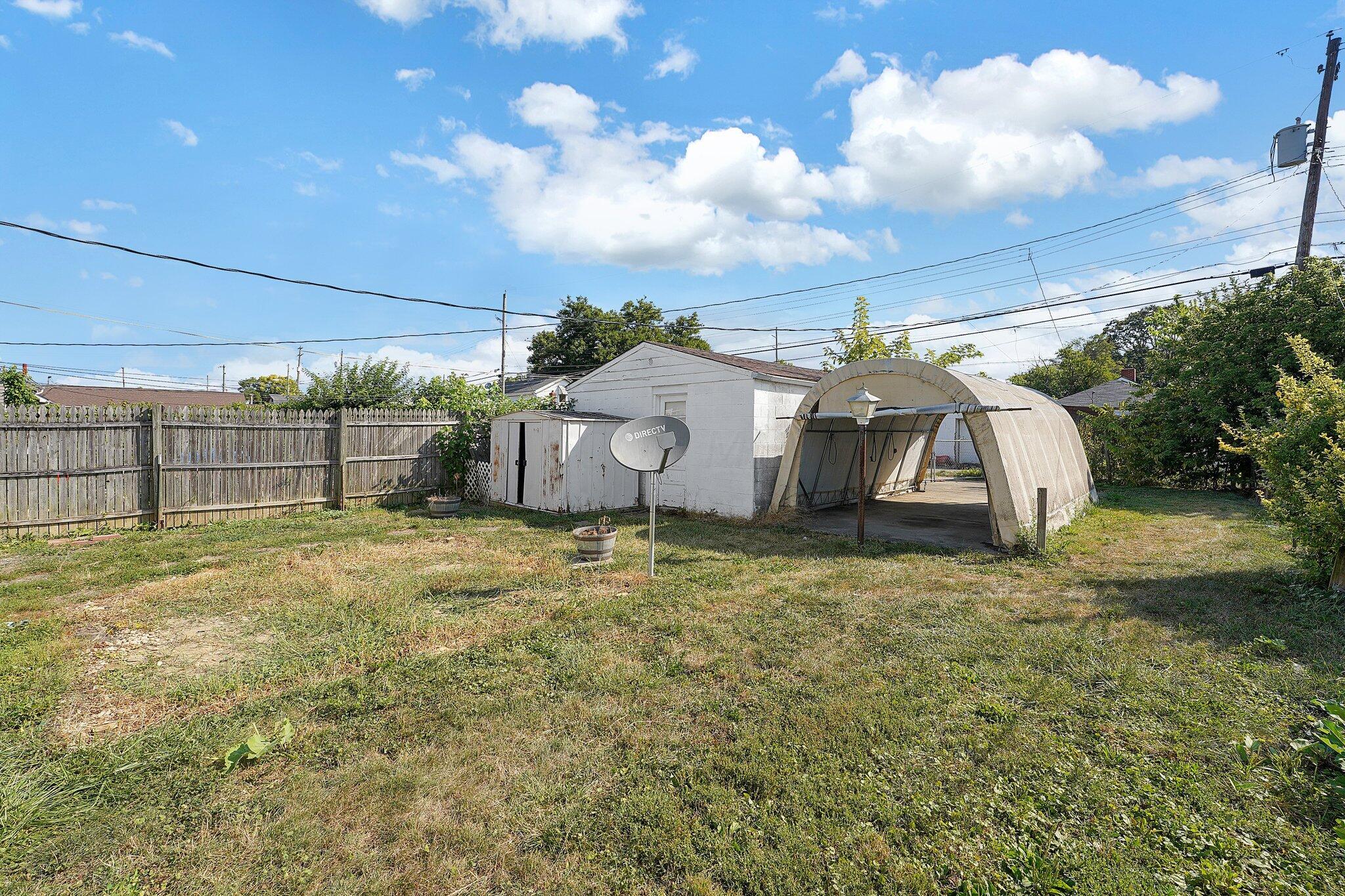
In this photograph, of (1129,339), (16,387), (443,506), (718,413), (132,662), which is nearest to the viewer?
(132,662)

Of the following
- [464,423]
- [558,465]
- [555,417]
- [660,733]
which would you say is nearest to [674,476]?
[558,465]

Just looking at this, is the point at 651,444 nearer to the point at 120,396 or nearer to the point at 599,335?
the point at 599,335

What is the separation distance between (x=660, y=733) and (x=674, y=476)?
8.58m

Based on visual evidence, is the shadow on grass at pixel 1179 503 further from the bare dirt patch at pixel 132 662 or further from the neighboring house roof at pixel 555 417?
the bare dirt patch at pixel 132 662

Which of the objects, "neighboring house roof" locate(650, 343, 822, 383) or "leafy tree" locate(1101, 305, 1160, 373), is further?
"leafy tree" locate(1101, 305, 1160, 373)

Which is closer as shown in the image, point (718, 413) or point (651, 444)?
point (651, 444)

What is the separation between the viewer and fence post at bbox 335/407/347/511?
36.3ft

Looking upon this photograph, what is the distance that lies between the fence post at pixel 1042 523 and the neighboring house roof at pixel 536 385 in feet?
78.7

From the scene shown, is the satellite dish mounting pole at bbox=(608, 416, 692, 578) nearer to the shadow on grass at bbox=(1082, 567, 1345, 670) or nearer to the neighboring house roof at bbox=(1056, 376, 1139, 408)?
the shadow on grass at bbox=(1082, 567, 1345, 670)

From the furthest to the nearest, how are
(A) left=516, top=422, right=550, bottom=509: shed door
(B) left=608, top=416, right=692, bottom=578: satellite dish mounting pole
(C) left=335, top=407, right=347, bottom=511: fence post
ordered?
(A) left=516, top=422, right=550, bottom=509: shed door < (C) left=335, top=407, right=347, bottom=511: fence post < (B) left=608, top=416, right=692, bottom=578: satellite dish mounting pole

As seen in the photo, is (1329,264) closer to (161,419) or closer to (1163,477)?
(1163,477)

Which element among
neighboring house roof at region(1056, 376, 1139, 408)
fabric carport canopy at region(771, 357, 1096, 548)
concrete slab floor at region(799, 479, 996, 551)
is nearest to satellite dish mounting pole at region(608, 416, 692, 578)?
fabric carport canopy at region(771, 357, 1096, 548)

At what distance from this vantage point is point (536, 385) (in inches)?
1204

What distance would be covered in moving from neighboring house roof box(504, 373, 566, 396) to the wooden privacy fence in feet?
53.0
